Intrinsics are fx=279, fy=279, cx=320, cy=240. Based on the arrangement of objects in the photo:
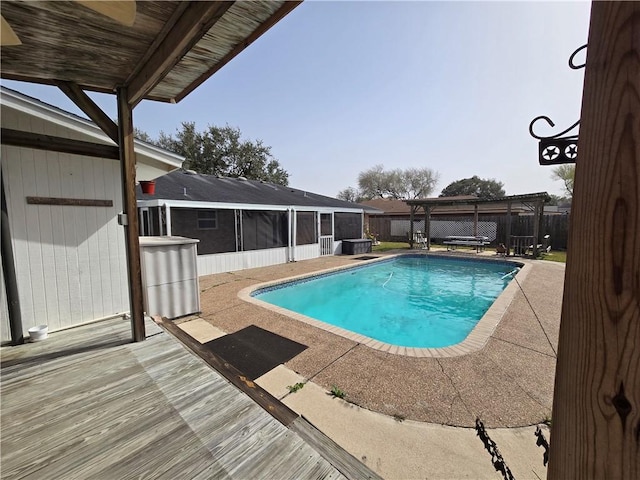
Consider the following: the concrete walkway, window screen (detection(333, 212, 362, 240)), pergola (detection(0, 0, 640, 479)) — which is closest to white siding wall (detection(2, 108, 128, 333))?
the concrete walkway

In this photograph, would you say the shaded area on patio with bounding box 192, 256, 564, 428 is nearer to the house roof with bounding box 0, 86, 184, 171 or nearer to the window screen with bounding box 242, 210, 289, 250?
the house roof with bounding box 0, 86, 184, 171

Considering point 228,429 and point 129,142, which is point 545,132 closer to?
point 228,429

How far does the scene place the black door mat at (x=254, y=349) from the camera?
3262 millimetres

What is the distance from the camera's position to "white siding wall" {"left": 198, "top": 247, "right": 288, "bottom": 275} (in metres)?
8.62

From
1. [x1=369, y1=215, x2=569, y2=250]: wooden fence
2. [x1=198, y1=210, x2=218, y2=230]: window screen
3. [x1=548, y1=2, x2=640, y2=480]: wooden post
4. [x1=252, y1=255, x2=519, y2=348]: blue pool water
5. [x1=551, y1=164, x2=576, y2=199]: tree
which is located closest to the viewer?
[x1=548, y1=2, x2=640, y2=480]: wooden post

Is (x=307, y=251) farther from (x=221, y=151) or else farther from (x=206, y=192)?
(x=221, y=151)

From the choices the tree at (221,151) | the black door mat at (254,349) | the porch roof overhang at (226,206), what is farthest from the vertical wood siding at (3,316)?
the tree at (221,151)

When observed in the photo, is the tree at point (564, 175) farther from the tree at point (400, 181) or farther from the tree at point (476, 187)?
A: the tree at point (400, 181)

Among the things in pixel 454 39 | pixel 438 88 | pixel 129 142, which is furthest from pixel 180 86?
pixel 438 88

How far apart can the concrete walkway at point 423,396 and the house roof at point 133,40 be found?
3.08m

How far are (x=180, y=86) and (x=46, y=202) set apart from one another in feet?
7.23

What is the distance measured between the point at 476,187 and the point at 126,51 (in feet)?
138

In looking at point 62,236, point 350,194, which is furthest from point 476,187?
point 62,236

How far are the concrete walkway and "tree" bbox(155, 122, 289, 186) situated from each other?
22.2 m
